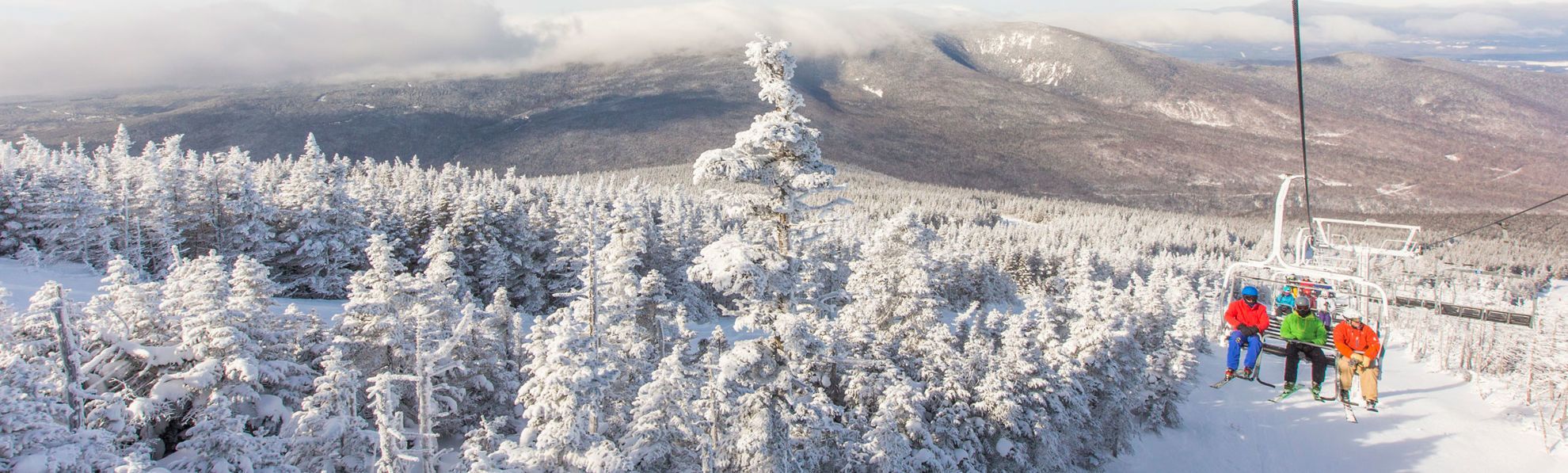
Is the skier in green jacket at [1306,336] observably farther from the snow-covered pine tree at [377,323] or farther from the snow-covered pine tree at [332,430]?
the snow-covered pine tree at [377,323]

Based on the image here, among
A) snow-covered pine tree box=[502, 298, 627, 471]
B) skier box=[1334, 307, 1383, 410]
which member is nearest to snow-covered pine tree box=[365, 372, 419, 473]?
snow-covered pine tree box=[502, 298, 627, 471]

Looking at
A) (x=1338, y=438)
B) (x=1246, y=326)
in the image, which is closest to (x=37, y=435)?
(x=1246, y=326)

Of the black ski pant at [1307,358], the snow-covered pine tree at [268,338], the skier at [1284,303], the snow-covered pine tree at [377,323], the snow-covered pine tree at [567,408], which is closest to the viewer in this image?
the black ski pant at [1307,358]

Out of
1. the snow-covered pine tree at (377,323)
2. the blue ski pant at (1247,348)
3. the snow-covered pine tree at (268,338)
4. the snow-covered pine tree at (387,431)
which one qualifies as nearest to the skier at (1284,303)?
the blue ski pant at (1247,348)

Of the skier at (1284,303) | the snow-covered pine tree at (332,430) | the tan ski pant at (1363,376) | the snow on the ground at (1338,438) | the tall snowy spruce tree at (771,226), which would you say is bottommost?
the snow on the ground at (1338,438)

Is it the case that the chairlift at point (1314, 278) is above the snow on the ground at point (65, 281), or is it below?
above

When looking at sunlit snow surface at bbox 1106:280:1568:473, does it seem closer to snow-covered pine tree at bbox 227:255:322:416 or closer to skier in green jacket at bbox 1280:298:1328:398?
skier in green jacket at bbox 1280:298:1328:398
